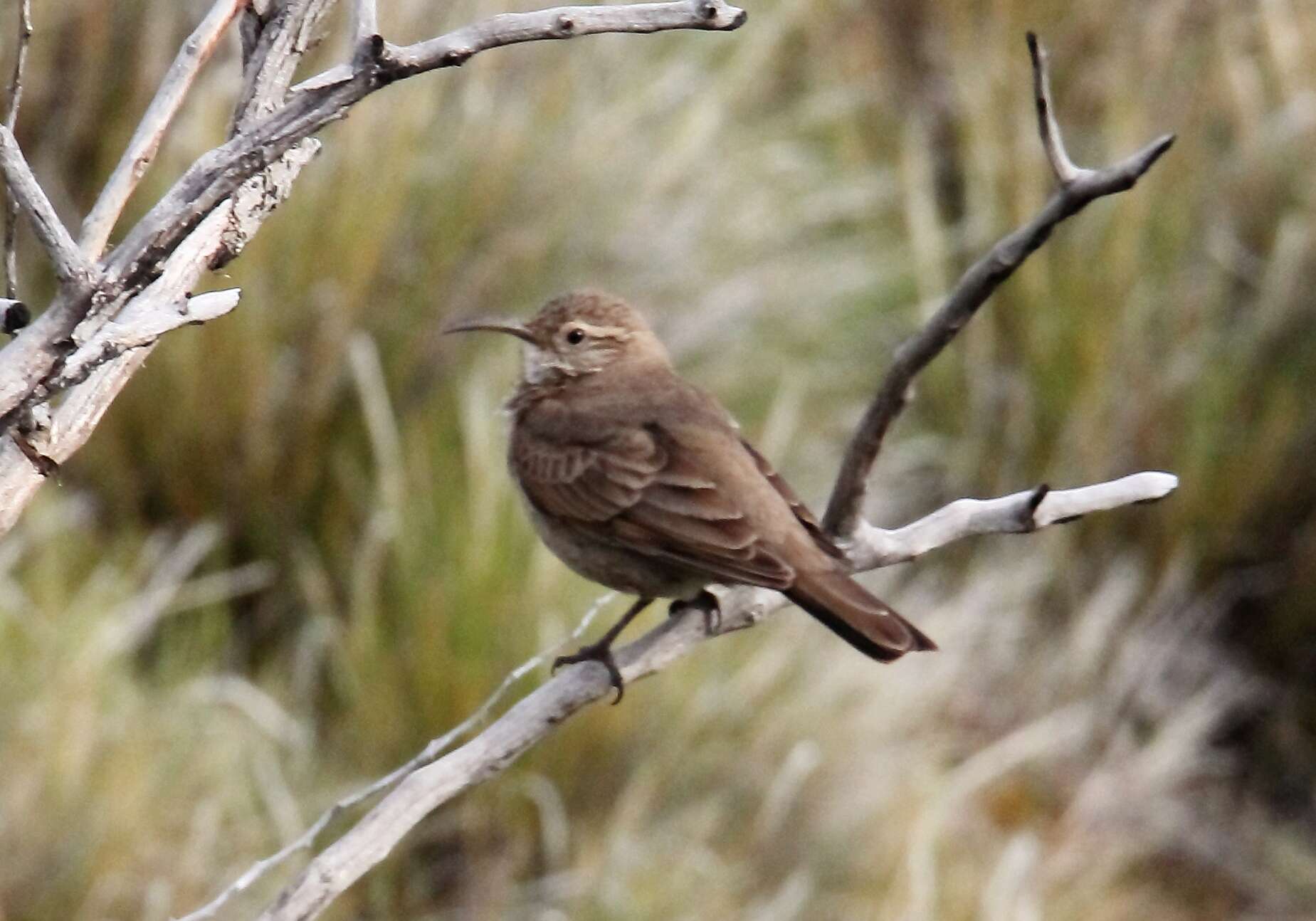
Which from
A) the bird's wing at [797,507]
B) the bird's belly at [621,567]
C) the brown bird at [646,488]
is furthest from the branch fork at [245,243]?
the bird's belly at [621,567]

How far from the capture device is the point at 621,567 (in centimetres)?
458

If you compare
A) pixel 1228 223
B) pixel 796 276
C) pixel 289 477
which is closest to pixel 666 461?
pixel 289 477

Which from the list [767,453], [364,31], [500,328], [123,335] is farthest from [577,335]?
[123,335]

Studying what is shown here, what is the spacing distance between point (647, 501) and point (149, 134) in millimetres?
2337

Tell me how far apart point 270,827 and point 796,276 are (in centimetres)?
341

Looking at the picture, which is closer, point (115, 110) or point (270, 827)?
point (270, 827)

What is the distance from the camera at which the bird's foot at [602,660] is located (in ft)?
12.2

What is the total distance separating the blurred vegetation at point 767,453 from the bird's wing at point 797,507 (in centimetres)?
139

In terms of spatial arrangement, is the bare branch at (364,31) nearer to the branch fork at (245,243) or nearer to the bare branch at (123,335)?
the branch fork at (245,243)

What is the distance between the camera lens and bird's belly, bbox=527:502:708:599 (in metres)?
4.51

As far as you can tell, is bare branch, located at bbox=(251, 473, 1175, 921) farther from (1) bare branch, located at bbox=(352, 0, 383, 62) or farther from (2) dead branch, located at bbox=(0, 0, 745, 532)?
(1) bare branch, located at bbox=(352, 0, 383, 62)

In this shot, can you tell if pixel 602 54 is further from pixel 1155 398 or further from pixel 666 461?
pixel 666 461

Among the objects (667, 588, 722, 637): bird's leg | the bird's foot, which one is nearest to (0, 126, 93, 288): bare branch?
the bird's foot

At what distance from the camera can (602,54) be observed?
818cm
